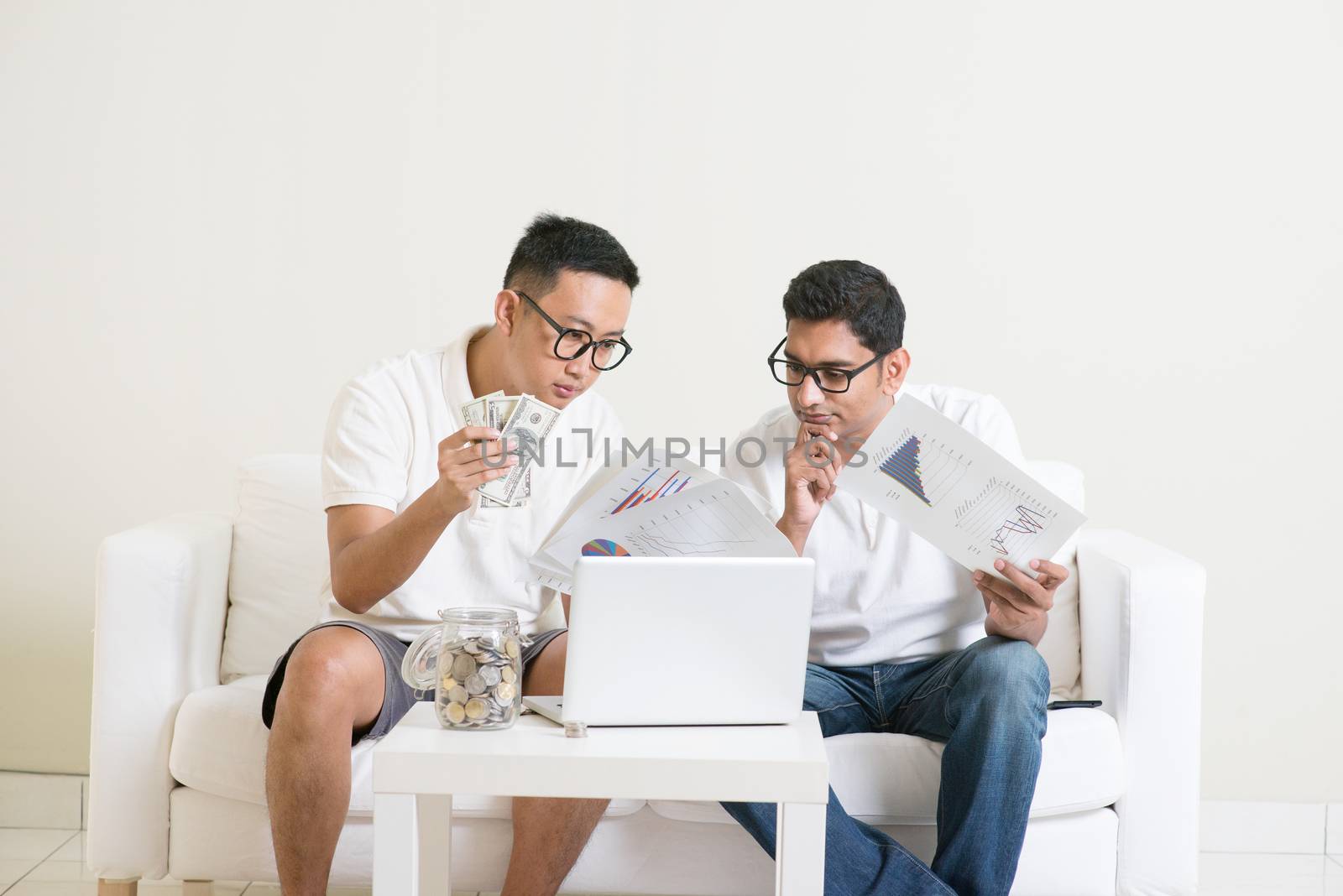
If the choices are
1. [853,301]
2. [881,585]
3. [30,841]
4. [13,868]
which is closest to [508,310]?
[853,301]

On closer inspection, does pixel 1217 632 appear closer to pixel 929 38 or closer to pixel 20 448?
pixel 929 38

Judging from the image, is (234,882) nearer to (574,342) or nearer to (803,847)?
(574,342)

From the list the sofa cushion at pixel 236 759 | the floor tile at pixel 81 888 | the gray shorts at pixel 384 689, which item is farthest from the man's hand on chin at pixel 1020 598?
the floor tile at pixel 81 888

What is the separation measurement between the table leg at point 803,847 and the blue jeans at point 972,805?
0.36m

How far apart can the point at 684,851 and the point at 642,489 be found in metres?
0.79

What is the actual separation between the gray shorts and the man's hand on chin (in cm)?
77

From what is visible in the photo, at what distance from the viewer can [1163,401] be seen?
112 inches

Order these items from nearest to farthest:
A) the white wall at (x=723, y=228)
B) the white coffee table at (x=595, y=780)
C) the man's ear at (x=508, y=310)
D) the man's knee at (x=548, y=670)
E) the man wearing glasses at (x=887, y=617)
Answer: the white coffee table at (x=595, y=780)
the man wearing glasses at (x=887, y=617)
the man's knee at (x=548, y=670)
the man's ear at (x=508, y=310)
the white wall at (x=723, y=228)

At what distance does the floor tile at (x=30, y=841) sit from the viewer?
8.56 feet

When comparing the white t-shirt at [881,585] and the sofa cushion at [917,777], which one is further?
the white t-shirt at [881,585]

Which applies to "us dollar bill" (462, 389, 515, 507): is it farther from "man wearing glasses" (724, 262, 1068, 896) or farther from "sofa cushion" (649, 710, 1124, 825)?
"sofa cushion" (649, 710, 1124, 825)

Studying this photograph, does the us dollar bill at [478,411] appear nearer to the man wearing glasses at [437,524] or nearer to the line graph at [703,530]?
the man wearing glasses at [437,524]

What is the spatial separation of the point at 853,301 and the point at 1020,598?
565 mm

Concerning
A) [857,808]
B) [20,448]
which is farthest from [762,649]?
[20,448]
